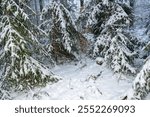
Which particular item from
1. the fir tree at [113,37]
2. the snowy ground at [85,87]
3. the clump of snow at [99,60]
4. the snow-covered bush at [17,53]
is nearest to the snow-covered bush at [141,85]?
the snowy ground at [85,87]

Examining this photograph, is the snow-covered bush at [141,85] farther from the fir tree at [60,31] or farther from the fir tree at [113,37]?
the fir tree at [60,31]

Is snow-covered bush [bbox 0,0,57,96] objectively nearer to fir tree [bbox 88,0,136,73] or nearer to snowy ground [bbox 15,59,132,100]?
snowy ground [bbox 15,59,132,100]

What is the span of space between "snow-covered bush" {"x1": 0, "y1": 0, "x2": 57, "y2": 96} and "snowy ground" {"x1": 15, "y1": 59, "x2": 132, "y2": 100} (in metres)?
0.50

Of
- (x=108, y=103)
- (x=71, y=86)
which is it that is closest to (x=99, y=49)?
(x=71, y=86)

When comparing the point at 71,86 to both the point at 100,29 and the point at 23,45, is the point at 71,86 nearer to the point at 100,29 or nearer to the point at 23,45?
the point at 23,45

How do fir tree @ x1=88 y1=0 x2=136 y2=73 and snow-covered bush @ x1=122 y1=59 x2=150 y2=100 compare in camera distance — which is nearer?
snow-covered bush @ x1=122 y1=59 x2=150 y2=100

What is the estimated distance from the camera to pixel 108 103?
8.41 meters

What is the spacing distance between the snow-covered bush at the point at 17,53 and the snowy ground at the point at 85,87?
0.50 meters

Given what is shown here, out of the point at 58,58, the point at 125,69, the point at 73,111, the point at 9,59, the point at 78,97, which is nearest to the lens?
the point at 73,111

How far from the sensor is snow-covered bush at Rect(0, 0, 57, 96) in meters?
10.4

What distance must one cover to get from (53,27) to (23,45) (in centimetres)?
344

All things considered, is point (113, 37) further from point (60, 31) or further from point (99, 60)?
point (60, 31)

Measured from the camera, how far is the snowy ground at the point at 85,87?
1013 centimetres

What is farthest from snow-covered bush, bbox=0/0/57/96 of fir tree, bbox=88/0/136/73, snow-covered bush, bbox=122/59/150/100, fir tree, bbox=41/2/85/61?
snow-covered bush, bbox=122/59/150/100
